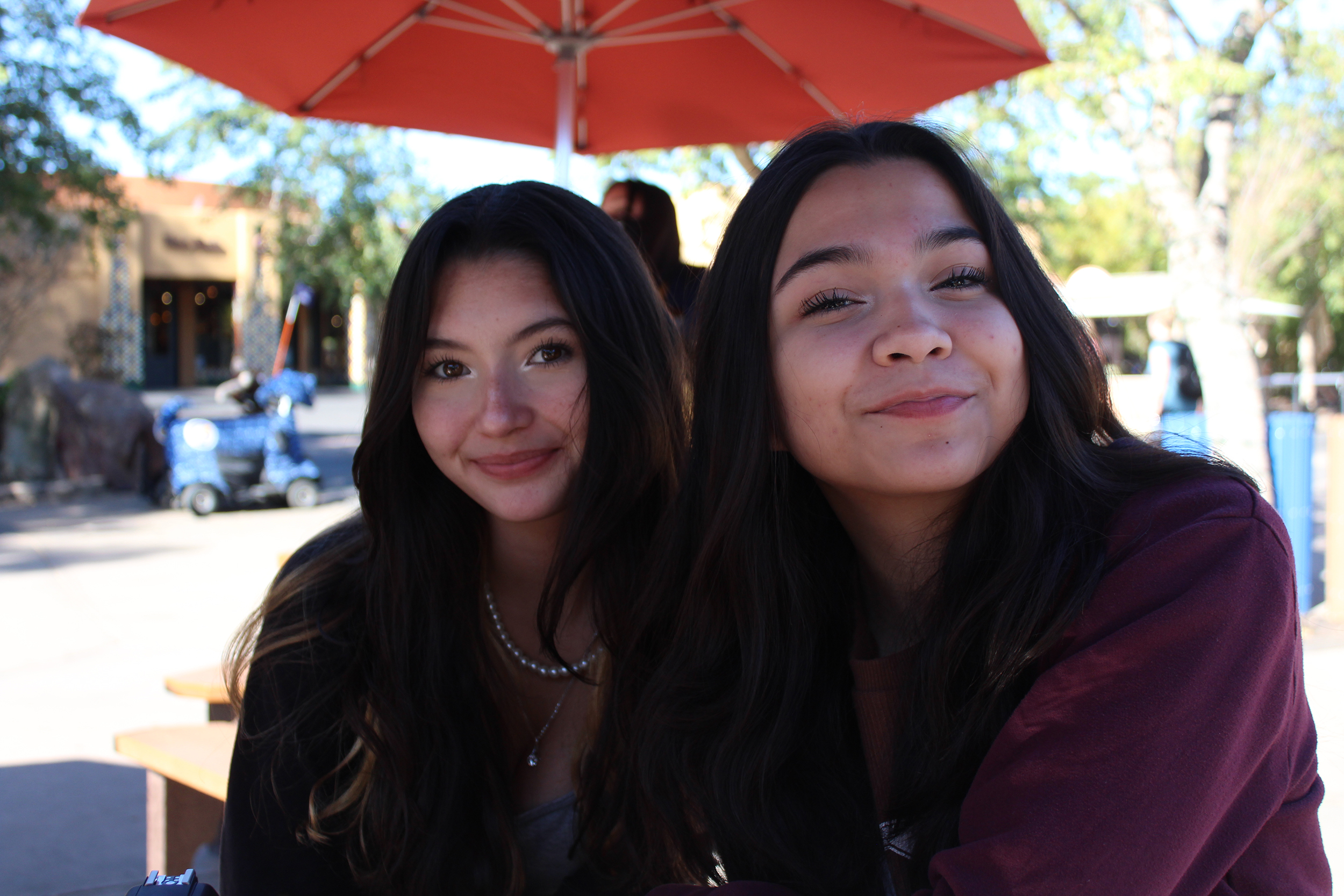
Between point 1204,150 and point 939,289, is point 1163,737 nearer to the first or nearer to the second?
point 939,289

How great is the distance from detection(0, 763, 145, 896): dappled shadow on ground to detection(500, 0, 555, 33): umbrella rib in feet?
10.1

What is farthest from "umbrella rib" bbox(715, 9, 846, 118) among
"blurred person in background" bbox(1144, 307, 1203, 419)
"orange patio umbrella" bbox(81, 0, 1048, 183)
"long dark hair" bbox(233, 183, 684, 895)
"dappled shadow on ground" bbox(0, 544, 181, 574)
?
"dappled shadow on ground" bbox(0, 544, 181, 574)

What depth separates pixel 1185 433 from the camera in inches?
148

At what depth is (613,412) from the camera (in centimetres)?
190

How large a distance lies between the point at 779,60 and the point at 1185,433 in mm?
2011

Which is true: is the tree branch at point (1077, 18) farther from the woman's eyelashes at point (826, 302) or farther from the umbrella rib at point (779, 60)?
the woman's eyelashes at point (826, 302)

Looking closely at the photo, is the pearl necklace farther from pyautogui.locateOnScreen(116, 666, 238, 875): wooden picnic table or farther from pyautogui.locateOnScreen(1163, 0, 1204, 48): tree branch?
pyautogui.locateOnScreen(1163, 0, 1204, 48): tree branch

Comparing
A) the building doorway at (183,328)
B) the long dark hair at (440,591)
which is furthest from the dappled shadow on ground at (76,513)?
the building doorway at (183,328)

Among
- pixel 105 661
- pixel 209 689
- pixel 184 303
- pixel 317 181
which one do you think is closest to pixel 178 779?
pixel 209 689

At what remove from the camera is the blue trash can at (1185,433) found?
5.21 feet

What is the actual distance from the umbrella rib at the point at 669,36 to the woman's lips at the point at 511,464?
93.3 inches

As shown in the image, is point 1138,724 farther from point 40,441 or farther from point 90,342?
point 90,342

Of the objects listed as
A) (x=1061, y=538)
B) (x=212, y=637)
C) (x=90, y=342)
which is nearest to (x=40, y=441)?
(x=212, y=637)

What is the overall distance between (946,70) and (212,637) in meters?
4.69
